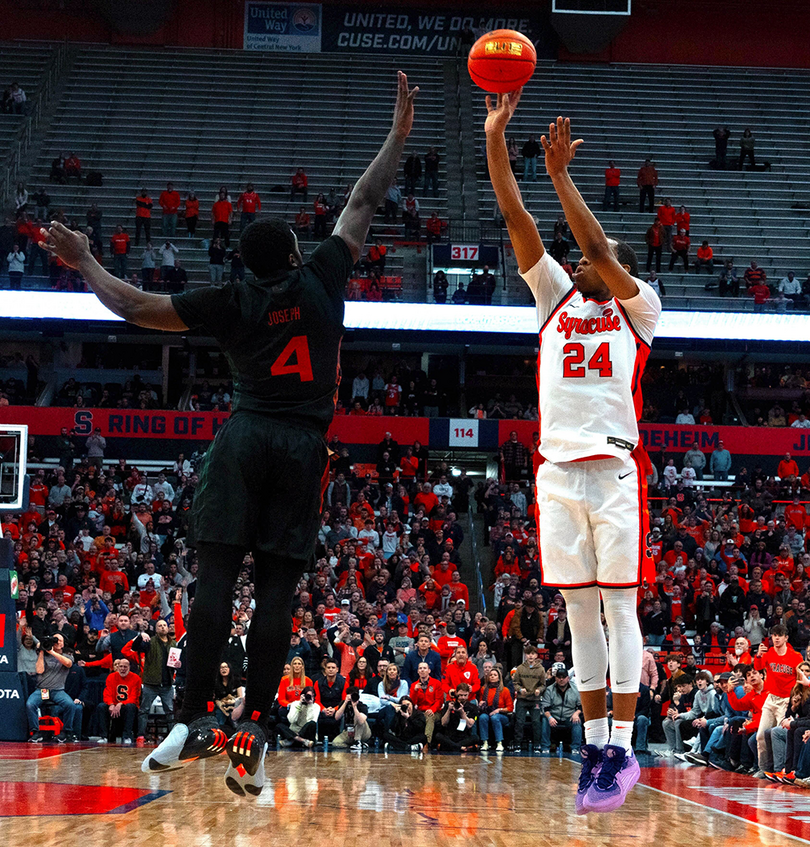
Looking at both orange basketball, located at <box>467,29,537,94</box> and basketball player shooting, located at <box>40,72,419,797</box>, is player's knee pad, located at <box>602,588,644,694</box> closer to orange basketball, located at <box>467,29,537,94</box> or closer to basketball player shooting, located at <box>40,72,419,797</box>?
basketball player shooting, located at <box>40,72,419,797</box>

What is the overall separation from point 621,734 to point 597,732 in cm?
16

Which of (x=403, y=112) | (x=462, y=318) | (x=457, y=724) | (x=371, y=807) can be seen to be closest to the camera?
(x=403, y=112)

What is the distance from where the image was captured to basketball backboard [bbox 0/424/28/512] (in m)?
16.8

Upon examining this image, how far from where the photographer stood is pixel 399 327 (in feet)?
99.5

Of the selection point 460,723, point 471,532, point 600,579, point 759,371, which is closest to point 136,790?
point 600,579

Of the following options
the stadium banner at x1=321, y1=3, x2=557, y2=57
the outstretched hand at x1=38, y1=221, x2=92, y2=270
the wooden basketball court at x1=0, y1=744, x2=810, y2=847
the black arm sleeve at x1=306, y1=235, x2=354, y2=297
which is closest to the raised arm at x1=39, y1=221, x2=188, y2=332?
the outstretched hand at x1=38, y1=221, x2=92, y2=270

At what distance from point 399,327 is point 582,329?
24.6 meters

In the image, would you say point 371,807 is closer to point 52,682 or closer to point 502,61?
point 502,61

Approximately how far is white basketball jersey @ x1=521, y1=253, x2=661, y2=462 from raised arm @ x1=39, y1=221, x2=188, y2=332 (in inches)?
74.4

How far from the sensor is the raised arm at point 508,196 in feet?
19.1

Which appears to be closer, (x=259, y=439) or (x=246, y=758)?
(x=246, y=758)

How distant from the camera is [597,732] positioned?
5.65 meters

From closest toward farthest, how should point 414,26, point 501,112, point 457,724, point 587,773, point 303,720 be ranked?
point 587,773
point 501,112
point 303,720
point 457,724
point 414,26

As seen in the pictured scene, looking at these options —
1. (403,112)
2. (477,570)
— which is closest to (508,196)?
(403,112)
